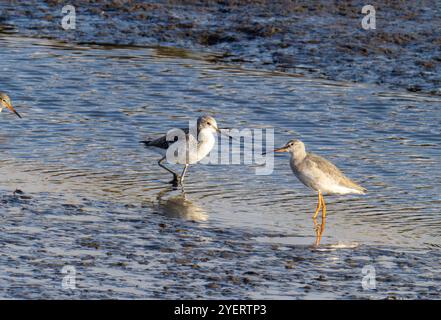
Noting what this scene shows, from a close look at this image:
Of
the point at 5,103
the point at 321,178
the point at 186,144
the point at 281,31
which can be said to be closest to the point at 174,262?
the point at 321,178

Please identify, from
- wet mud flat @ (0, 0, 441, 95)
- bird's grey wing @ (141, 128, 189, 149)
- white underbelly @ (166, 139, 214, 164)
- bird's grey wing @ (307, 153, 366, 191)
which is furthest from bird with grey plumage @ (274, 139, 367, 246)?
wet mud flat @ (0, 0, 441, 95)

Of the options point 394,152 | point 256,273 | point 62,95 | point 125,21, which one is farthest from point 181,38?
point 256,273

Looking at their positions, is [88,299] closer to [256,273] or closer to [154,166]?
[256,273]

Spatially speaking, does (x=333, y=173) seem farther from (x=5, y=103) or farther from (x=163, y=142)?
(x=5, y=103)

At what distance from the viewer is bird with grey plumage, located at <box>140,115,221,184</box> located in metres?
12.6

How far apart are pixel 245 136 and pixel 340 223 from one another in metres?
3.69

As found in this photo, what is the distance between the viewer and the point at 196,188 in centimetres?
1201

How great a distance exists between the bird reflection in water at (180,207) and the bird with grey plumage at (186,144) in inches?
28.8

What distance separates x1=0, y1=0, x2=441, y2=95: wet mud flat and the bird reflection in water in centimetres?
616

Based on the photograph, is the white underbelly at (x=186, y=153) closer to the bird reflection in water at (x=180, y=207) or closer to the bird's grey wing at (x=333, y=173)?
the bird reflection in water at (x=180, y=207)

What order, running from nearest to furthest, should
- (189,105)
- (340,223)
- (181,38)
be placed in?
(340,223) → (189,105) → (181,38)

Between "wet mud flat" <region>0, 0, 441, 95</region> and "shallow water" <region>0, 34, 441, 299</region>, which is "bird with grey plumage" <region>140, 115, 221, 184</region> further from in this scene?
"wet mud flat" <region>0, 0, 441, 95</region>

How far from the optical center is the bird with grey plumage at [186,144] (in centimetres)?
1260

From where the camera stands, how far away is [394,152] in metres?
13.2
